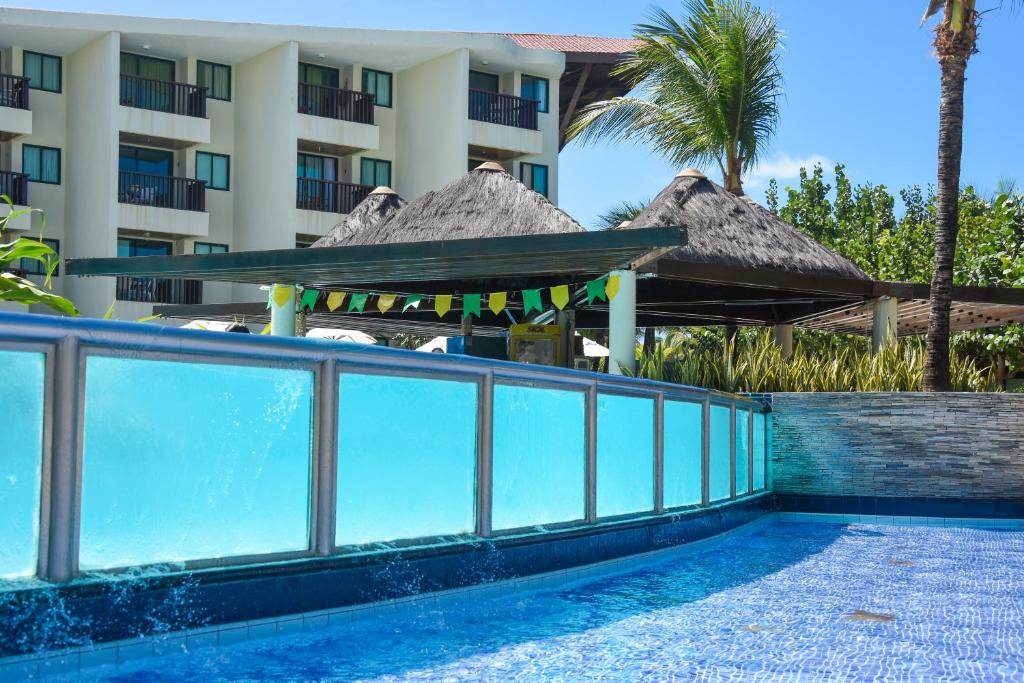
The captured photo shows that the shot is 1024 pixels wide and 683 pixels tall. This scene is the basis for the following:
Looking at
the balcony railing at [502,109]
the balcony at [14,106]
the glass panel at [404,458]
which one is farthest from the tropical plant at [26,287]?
the balcony railing at [502,109]

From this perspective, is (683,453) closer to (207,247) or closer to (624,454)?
(624,454)

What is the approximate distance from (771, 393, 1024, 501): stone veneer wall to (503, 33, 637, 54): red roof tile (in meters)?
24.6

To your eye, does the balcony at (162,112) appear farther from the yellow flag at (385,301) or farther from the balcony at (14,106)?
the yellow flag at (385,301)

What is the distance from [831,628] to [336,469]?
3.07m

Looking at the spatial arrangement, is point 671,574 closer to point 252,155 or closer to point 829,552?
point 829,552

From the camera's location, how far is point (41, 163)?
3006 centimetres

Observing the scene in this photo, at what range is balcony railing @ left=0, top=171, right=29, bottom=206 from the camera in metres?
28.1

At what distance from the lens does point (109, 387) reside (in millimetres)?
5074

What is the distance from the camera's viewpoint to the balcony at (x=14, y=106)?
1104 inches

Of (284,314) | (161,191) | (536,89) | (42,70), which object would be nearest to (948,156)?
(284,314)

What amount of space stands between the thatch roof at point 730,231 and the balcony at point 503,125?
16.9 metres

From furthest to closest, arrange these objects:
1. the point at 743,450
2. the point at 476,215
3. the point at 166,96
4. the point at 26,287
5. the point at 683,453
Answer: the point at 166,96
the point at 476,215
the point at 743,450
the point at 683,453
the point at 26,287

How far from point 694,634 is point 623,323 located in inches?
288

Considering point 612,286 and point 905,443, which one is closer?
point 612,286
